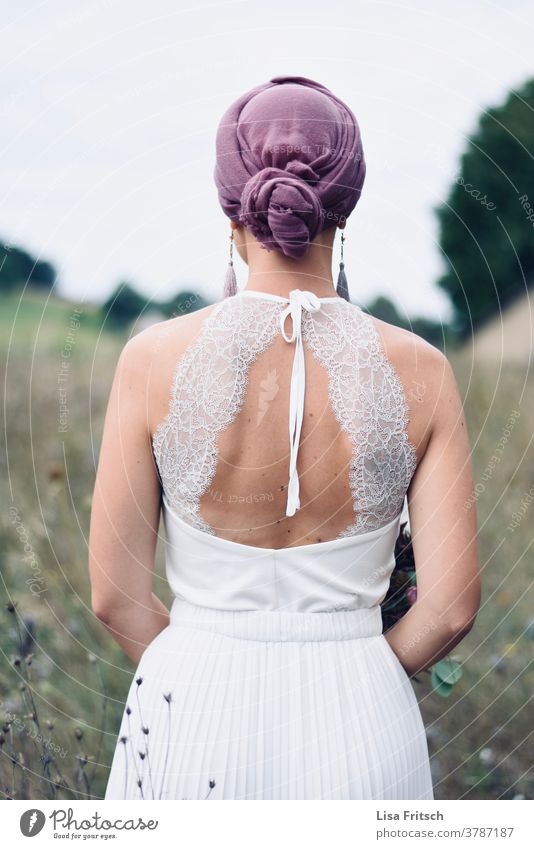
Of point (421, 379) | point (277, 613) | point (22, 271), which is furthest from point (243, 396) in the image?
point (22, 271)

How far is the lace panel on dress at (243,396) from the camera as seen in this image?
1976 mm

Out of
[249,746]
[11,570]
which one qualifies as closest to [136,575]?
[249,746]

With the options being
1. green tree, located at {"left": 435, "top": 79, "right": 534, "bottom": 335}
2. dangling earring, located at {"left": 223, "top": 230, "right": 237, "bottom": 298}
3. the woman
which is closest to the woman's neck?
the woman

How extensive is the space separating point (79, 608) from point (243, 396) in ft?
6.68

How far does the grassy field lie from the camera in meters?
3.33

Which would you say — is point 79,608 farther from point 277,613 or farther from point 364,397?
point 364,397

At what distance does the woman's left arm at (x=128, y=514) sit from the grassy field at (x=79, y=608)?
56 cm

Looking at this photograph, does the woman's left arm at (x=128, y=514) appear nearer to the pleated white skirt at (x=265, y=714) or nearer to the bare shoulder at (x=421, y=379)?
the pleated white skirt at (x=265, y=714)

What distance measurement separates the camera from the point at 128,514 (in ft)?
6.94

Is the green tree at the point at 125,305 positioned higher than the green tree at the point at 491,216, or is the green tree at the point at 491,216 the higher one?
the green tree at the point at 491,216

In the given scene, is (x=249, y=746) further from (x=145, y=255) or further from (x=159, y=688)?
(x=145, y=255)

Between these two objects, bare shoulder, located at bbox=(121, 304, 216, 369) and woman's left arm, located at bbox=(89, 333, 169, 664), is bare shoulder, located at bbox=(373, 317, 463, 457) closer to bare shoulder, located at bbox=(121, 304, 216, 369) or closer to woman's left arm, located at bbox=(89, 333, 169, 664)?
bare shoulder, located at bbox=(121, 304, 216, 369)

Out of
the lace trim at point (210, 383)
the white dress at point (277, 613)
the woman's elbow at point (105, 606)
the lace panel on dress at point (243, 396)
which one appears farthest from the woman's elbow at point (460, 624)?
the woman's elbow at point (105, 606)

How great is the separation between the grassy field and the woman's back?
38.8 inches
